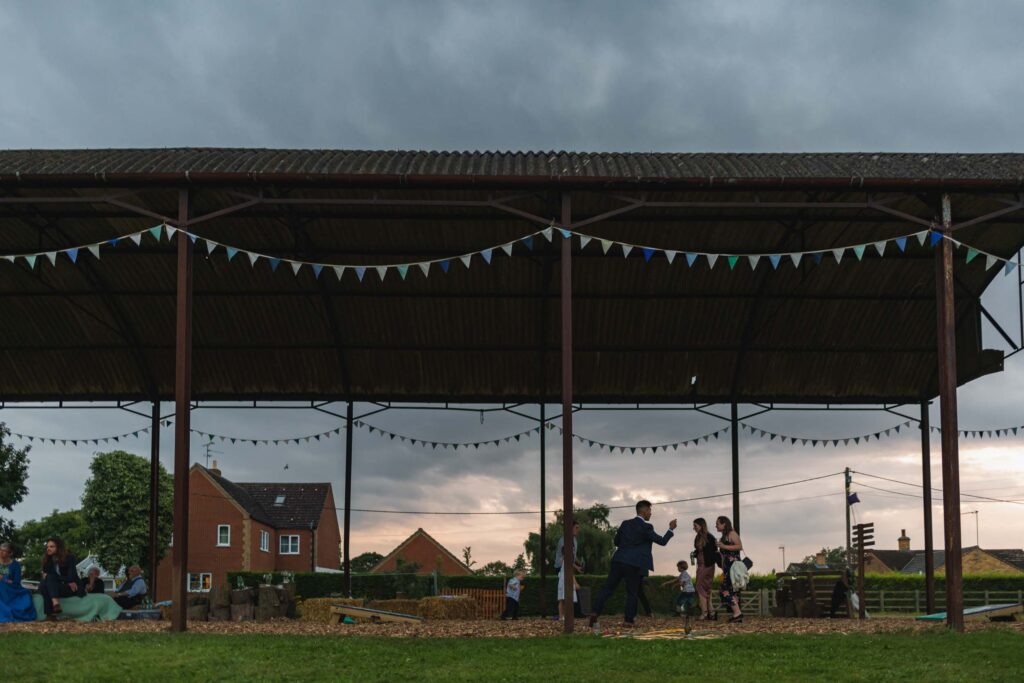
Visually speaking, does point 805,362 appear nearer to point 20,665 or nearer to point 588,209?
point 588,209

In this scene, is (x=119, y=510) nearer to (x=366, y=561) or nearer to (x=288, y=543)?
(x=288, y=543)

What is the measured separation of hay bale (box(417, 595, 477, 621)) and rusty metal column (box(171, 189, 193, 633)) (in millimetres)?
6956

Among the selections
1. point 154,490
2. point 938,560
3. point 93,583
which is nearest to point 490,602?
point 154,490

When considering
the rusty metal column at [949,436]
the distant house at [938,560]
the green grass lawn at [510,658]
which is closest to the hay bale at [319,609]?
the green grass lawn at [510,658]

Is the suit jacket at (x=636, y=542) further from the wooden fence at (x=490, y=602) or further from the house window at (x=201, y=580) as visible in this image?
the house window at (x=201, y=580)

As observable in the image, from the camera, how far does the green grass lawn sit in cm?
1186

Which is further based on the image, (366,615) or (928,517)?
(928,517)

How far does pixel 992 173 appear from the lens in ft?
58.4

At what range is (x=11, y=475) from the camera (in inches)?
1500

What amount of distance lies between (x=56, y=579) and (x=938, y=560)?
76.0 meters

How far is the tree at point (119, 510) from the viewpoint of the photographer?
5253 centimetres

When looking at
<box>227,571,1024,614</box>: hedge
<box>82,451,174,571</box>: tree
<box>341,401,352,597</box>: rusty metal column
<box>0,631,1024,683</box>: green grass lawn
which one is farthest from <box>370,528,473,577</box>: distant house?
<box>0,631,1024,683</box>: green grass lawn

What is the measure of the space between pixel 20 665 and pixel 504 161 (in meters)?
10.7

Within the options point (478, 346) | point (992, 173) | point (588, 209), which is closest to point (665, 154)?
point (588, 209)
